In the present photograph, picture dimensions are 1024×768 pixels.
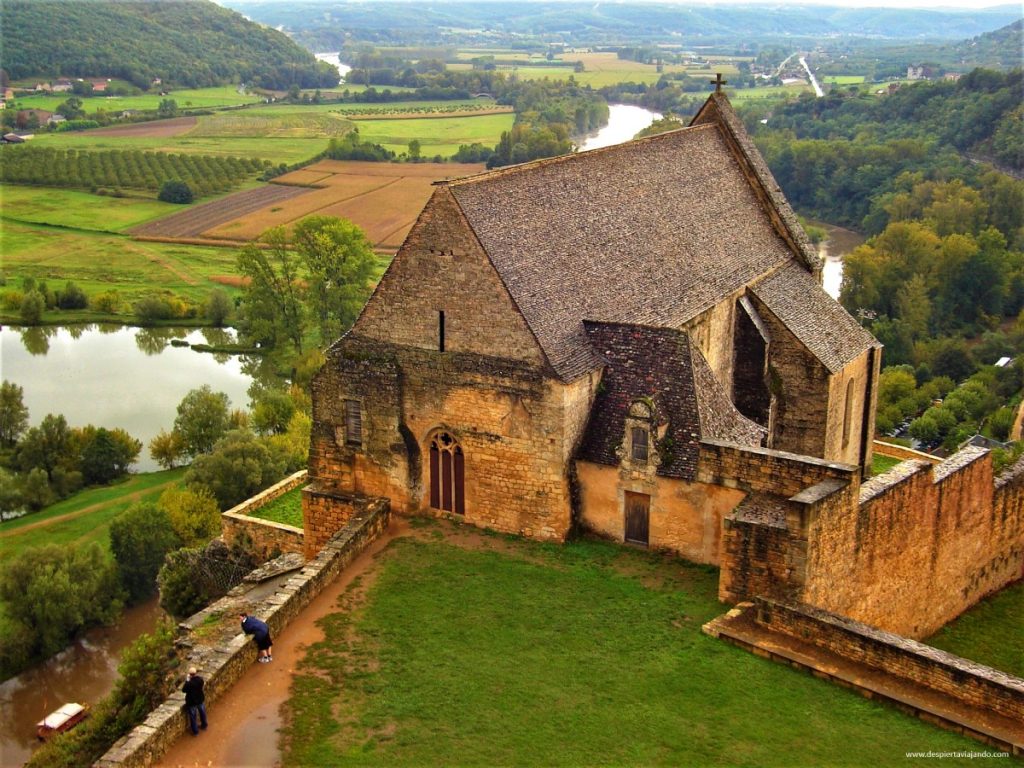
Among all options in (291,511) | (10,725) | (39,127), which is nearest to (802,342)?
(291,511)

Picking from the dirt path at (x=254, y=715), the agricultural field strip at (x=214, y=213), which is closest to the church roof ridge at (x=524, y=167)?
the dirt path at (x=254, y=715)

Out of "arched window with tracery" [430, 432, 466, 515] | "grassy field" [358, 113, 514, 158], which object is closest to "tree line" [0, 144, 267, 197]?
"grassy field" [358, 113, 514, 158]

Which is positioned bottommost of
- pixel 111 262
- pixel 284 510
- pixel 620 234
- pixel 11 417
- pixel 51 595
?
pixel 51 595

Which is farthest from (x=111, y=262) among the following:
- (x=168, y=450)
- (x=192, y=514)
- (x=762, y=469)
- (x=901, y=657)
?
(x=901, y=657)

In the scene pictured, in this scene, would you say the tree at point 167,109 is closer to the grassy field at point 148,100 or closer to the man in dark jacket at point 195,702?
the grassy field at point 148,100

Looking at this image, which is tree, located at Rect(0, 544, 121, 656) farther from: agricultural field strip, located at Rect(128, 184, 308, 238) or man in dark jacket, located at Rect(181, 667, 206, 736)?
agricultural field strip, located at Rect(128, 184, 308, 238)

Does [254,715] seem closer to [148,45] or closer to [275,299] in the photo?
[275,299]

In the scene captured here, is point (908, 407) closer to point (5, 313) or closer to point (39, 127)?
point (5, 313)
